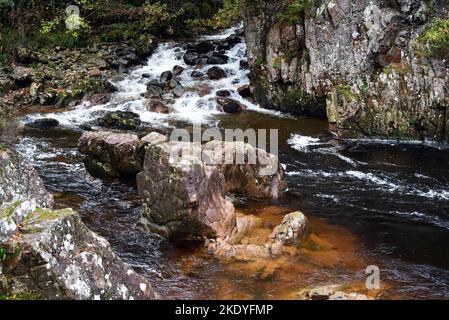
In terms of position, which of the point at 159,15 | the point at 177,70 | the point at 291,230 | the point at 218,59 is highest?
the point at 159,15

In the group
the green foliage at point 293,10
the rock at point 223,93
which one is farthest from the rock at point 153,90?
the green foliage at point 293,10

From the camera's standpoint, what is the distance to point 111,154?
13586mm

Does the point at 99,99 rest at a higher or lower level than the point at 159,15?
lower

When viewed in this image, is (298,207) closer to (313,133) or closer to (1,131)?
(313,133)

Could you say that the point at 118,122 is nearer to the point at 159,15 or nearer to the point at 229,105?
the point at 229,105

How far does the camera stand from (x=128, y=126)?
19.9m

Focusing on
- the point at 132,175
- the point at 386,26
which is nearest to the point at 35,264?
the point at 132,175

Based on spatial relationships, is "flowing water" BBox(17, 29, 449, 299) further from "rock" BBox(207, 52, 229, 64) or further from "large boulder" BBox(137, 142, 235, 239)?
"rock" BBox(207, 52, 229, 64)

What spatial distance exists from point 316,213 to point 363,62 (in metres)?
8.99

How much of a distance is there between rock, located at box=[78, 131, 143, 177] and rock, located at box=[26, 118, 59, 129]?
6.91m

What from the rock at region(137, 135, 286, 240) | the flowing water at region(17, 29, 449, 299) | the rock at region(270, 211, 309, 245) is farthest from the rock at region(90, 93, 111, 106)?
the rock at region(270, 211, 309, 245)

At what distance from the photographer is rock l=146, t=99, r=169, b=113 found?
72.9 feet

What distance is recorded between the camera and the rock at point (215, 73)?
2523 centimetres

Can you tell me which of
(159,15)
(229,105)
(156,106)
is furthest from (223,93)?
(159,15)
